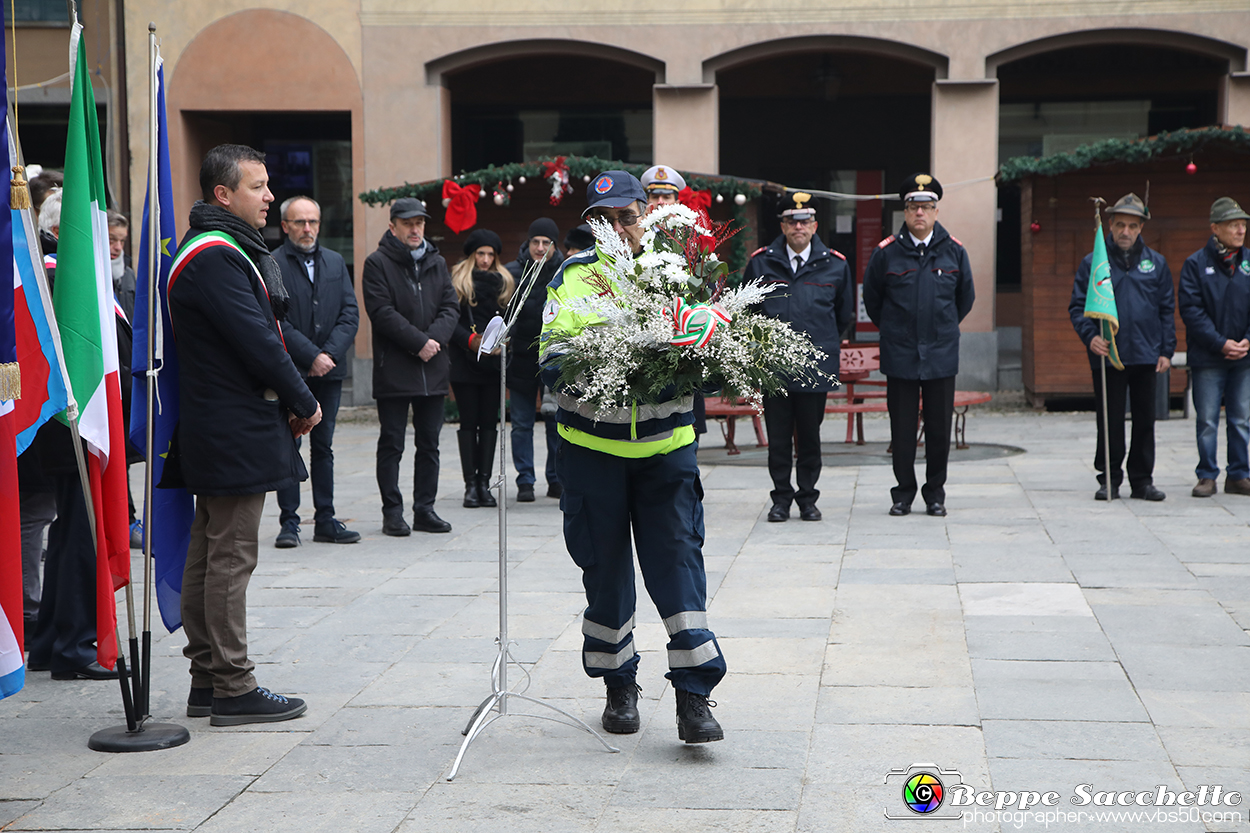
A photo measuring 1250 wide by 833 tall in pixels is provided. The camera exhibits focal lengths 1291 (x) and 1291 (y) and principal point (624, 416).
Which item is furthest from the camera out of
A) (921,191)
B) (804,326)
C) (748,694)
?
(921,191)

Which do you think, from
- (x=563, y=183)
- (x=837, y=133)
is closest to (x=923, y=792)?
(x=563, y=183)

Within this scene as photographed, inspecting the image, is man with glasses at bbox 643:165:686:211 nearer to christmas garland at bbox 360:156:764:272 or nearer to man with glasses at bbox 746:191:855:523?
man with glasses at bbox 746:191:855:523

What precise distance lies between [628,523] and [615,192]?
1.14 meters

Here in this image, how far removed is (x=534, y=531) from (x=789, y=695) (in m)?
3.85

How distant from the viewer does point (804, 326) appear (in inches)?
340

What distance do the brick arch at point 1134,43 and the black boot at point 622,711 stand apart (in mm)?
14434

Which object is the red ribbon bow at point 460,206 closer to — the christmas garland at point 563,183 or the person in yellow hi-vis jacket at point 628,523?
the christmas garland at point 563,183

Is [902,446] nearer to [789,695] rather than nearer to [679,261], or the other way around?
[789,695]

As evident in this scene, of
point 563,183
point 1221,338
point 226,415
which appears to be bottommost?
point 226,415

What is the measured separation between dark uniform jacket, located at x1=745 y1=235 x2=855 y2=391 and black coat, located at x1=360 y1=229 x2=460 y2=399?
2169mm

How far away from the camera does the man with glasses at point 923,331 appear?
28.3 feet

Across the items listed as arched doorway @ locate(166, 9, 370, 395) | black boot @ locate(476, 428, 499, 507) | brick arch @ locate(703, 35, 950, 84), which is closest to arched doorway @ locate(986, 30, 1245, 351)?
brick arch @ locate(703, 35, 950, 84)

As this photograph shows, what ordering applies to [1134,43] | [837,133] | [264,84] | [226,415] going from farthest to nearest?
1. [837,133]
2. [264,84]
3. [1134,43]
4. [226,415]

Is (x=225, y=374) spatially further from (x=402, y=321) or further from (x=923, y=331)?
(x=923, y=331)
